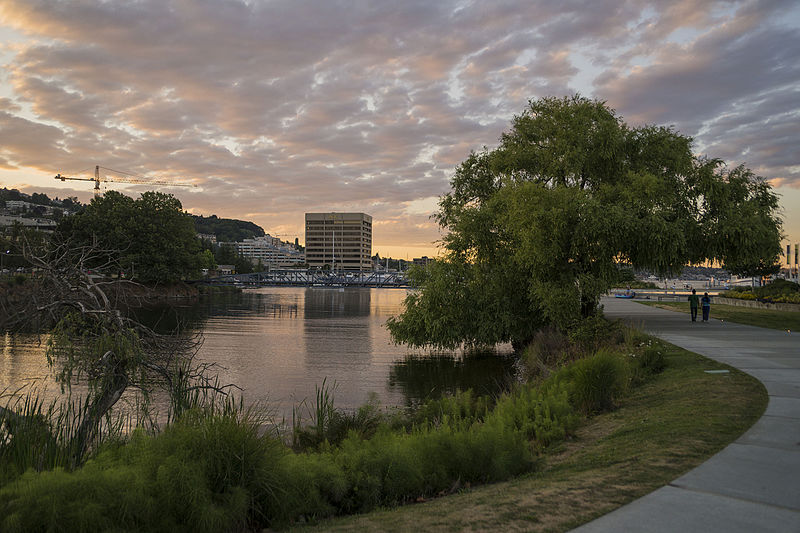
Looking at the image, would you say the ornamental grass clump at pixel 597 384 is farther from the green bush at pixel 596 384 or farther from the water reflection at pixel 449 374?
the water reflection at pixel 449 374

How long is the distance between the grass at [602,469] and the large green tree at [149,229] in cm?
9246

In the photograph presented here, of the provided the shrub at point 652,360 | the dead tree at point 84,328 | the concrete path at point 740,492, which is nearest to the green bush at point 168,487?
the dead tree at point 84,328

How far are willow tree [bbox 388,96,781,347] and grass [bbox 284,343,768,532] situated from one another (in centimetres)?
1194

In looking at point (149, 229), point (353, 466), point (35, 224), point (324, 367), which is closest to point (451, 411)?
point (353, 466)

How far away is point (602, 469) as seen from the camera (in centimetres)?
732

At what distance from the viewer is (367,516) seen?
254 inches

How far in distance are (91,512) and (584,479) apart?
5.27 meters

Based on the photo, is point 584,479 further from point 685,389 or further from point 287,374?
point 287,374

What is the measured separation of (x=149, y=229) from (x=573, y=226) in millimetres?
87699

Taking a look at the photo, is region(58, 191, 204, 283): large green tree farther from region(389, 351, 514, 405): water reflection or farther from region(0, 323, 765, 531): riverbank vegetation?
region(0, 323, 765, 531): riverbank vegetation

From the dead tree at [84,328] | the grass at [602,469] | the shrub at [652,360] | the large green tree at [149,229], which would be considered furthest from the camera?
the large green tree at [149,229]

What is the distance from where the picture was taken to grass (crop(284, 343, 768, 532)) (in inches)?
225

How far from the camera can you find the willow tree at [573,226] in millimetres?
23719

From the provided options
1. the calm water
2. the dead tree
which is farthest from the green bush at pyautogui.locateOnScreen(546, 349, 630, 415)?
the dead tree
